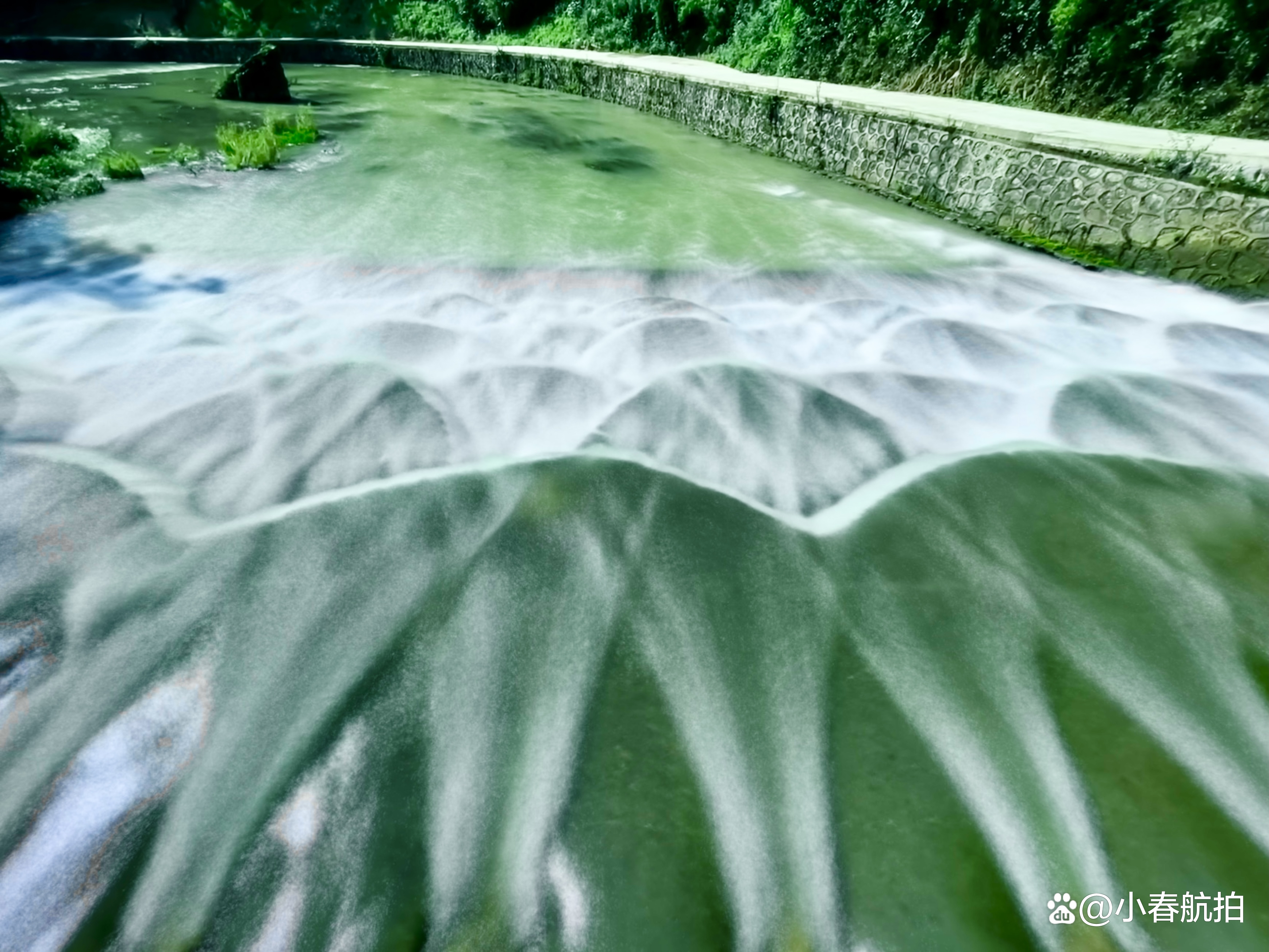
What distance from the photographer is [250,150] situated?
10203mm

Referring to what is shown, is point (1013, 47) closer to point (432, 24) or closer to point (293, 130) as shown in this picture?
point (293, 130)

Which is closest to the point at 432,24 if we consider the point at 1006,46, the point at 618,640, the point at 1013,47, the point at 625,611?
the point at 1006,46

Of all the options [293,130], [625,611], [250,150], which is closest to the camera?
[625,611]

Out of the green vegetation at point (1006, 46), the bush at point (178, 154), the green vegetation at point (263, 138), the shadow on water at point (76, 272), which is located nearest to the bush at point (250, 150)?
Result: the green vegetation at point (263, 138)

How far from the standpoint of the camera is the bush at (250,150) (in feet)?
33.4

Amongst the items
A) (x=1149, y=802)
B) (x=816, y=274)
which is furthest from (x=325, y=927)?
(x=816, y=274)

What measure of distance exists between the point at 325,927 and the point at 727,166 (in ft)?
35.4

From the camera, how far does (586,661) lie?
9.59 feet

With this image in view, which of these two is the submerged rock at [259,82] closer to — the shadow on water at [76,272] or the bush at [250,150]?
the bush at [250,150]

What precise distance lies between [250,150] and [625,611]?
10196 millimetres

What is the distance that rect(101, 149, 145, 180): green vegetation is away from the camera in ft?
30.4

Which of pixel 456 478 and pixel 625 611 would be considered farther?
pixel 456 478

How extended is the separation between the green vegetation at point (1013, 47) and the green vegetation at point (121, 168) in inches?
440

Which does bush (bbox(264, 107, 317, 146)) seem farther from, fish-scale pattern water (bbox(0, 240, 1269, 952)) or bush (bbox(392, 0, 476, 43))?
bush (bbox(392, 0, 476, 43))
